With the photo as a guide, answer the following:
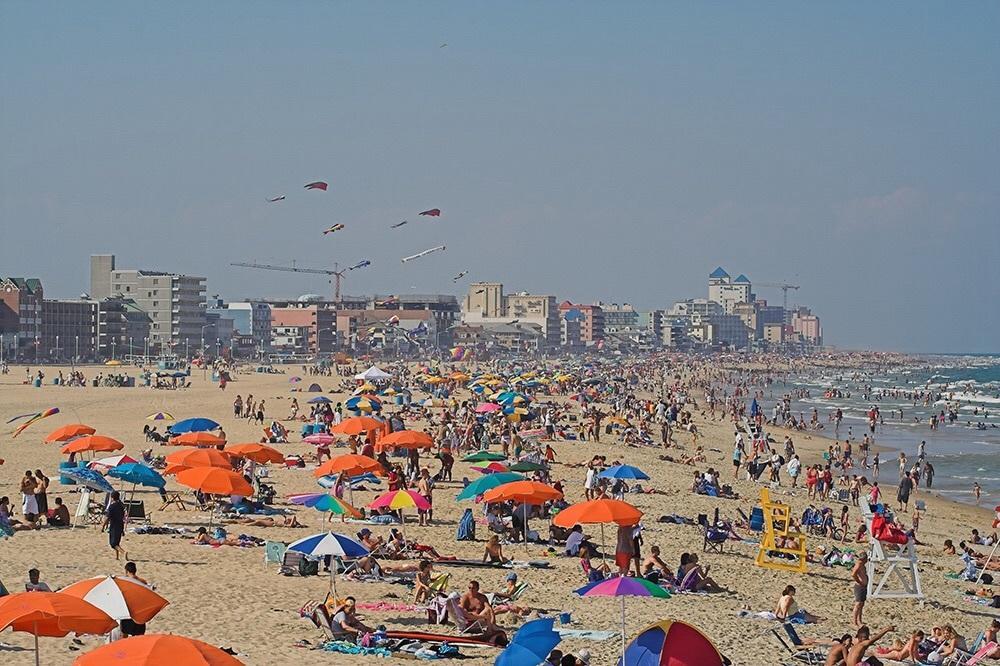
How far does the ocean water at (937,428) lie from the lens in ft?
119

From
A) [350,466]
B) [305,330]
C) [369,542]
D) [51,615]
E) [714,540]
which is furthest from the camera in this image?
[305,330]

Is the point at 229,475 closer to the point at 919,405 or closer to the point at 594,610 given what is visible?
the point at 594,610

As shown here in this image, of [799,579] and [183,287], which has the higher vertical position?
[183,287]

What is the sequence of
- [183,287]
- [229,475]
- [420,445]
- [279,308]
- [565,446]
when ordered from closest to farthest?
1. [229,475]
2. [420,445]
3. [565,446]
4. [183,287]
5. [279,308]

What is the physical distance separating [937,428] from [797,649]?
157 feet

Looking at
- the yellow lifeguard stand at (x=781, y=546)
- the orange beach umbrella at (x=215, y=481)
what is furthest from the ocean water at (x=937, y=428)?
the orange beach umbrella at (x=215, y=481)

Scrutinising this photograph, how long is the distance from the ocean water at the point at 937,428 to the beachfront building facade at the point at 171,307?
61061 millimetres

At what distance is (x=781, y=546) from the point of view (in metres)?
16.6

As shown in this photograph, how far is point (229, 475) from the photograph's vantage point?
14992 mm

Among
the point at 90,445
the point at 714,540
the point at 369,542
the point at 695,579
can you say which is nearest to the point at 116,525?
the point at 369,542

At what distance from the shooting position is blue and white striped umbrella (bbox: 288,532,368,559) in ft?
38.3

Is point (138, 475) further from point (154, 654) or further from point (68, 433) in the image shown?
point (154, 654)

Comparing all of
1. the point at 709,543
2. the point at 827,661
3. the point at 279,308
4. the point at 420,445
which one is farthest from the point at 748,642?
the point at 279,308

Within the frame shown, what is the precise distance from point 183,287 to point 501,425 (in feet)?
321
